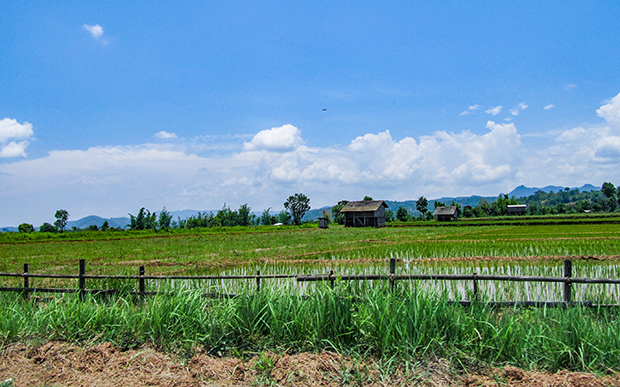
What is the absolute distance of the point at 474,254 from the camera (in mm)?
14602

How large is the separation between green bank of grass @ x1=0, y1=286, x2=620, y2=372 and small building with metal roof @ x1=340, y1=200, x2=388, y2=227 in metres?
47.9

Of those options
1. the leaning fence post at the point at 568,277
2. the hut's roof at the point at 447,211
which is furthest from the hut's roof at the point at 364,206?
the leaning fence post at the point at 568,277

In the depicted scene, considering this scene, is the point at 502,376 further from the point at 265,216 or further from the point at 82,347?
the point at 265,216

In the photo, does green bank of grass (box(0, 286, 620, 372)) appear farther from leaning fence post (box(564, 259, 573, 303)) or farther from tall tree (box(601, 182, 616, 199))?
tall tree (box(601, 182, 616, 199))

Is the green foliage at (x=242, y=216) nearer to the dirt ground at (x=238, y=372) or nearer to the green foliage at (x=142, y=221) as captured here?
the green foliage at (x=142, y=221)

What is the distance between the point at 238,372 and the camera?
148 inches

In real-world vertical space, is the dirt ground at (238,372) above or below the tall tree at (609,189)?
below

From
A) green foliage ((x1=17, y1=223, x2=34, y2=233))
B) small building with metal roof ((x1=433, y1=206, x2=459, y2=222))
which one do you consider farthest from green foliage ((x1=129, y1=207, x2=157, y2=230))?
small building with metal roof ((x1=433, y1=206, x2=459, y2=222))

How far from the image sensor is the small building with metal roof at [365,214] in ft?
172

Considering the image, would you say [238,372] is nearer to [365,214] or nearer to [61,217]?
[365,214]

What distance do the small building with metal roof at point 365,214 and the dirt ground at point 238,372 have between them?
1932 inches

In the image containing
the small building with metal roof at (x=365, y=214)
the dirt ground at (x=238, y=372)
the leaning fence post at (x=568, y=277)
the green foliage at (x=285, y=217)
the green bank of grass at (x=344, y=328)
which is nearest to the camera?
the dirt ground at (x=238, y=372)

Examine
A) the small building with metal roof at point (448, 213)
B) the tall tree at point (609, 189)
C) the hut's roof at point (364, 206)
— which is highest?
the tall tree at point (609, 189)

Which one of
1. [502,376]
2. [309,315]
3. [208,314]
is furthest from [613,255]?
[208,314]
